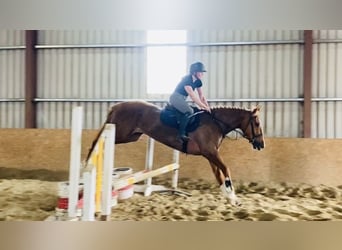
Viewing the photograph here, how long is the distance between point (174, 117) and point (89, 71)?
398 millimetres

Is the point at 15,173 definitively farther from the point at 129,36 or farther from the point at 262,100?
the point at 262,100

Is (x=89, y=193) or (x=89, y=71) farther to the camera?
(x=89, y=71)

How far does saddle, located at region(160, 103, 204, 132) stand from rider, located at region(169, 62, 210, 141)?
13mm

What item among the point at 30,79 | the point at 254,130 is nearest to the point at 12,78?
the point at 30,79

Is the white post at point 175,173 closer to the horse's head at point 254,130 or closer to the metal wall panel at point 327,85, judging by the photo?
the horse's head at point 254,130

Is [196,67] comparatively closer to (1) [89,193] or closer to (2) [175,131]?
(2) [175,131]

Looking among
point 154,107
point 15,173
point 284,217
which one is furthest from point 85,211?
point 284,217

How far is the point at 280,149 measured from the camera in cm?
172

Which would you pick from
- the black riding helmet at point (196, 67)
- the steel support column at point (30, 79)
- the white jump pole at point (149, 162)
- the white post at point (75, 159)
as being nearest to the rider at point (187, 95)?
the black riding helmet at point (196, 67)

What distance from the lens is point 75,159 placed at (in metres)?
1.67

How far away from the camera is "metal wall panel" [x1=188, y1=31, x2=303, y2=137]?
5.63 feet

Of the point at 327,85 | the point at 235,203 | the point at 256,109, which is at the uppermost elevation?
the point at 327,85

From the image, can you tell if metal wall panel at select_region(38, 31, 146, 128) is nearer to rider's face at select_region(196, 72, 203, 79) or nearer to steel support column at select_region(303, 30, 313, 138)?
rider's face at select_region(196, 72, 203, 79)

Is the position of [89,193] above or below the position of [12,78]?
below
